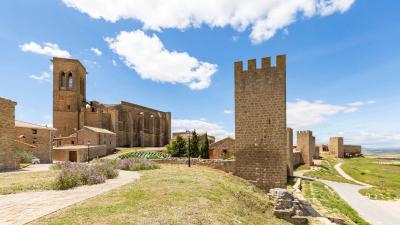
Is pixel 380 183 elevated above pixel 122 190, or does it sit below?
below

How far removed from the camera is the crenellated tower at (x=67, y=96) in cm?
4825

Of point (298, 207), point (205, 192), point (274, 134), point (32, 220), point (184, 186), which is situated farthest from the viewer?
point (274, 134)

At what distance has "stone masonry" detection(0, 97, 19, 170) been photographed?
18.1 m

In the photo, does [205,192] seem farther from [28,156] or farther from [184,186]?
[28,156]

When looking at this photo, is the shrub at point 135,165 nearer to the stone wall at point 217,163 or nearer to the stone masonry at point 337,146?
the stone wall at point 217,163

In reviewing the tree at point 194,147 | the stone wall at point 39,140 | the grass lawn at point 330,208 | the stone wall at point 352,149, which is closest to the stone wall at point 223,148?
the tree at point 194,147

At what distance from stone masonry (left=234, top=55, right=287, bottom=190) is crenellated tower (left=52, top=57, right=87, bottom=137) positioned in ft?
123

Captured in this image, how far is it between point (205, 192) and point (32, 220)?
5.89 m

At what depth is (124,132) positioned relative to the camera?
53531 mm

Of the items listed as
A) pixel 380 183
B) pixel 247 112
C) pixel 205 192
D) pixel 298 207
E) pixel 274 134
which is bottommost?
Result: pixel 380 183

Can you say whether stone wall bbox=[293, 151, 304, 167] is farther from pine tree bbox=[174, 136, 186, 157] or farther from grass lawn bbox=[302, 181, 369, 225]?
grass lawn bbox=[302, 181, 369, 225]

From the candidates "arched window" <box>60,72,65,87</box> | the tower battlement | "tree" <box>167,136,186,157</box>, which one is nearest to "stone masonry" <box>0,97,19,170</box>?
the tower battlement

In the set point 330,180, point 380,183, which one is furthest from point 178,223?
point 380,183

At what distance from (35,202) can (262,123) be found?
1349 centimetres
